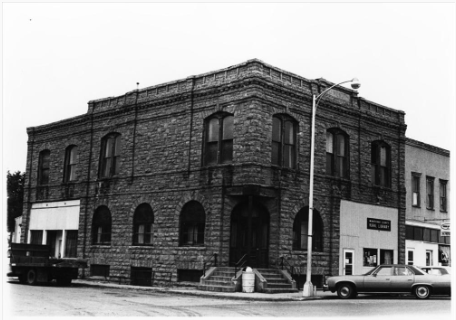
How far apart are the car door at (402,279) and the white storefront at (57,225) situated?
60.4ft

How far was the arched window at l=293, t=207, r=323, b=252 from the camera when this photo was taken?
28219 millimetres

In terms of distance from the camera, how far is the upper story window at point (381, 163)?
1300 inches

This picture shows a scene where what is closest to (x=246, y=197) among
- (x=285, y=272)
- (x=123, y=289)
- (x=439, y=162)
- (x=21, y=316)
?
(x=285, y=272)

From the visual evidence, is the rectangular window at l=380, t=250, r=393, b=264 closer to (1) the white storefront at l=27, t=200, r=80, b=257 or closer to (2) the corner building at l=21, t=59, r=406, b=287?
(2) the corner building at l=21, t=59, r=406, b=287

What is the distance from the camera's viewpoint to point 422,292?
23.5 m

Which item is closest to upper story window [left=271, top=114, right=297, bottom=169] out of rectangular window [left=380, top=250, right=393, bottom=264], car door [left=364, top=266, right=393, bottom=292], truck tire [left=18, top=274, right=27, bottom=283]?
car door [left=364, top=266, right=393, bottom=292]

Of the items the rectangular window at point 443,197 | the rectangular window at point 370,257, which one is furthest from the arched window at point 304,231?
the rectangular window at point 443,197

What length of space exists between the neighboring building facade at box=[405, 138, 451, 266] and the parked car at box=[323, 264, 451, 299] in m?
11.5

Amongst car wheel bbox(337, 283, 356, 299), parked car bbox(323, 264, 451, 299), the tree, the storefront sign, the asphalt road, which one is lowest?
the asphalt road

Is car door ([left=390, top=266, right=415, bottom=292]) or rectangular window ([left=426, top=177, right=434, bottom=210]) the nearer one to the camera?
car door ([left=390, top=266, right=415, bottom=292])

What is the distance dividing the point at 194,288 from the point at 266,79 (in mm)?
9883

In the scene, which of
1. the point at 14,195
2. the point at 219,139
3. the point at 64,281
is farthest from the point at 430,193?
the point at 14,195

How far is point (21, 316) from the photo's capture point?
1488cm

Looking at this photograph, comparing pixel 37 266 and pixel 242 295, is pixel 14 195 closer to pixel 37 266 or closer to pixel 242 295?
pixel 37 266
